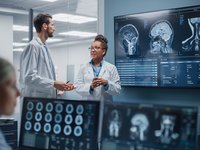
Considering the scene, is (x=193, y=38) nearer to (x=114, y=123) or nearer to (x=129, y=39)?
(x=129, y=39)

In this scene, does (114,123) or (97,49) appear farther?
(97,49)

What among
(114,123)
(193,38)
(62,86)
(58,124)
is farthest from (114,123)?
(193,38)

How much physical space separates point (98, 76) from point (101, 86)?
12 centimetres

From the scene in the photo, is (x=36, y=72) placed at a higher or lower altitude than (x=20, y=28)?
lower

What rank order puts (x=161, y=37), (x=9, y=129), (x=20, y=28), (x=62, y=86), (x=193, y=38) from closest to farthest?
(x=9, y=129) → (x=62, y=86) → (x=193, y=38) → (x=161, y=37) → (x=20, y=28)

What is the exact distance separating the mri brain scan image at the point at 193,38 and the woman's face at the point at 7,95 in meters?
1.96

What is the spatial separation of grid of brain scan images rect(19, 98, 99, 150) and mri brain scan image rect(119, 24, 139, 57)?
1787 millimetres

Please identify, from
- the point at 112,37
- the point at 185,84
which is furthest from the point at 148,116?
the point at 112,37

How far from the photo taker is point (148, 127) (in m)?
1.08

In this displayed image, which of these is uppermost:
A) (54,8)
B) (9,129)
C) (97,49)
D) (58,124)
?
(54,8)

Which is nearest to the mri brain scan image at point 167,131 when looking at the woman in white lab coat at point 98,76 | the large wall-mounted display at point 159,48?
the woman in white lab coat at point 98,76

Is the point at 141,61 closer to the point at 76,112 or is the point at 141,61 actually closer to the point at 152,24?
the point at 152,24

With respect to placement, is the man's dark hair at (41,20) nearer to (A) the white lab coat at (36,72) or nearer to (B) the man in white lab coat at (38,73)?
(B) the man in white lab coat at (38,73)

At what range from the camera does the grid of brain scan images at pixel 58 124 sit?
123cm
